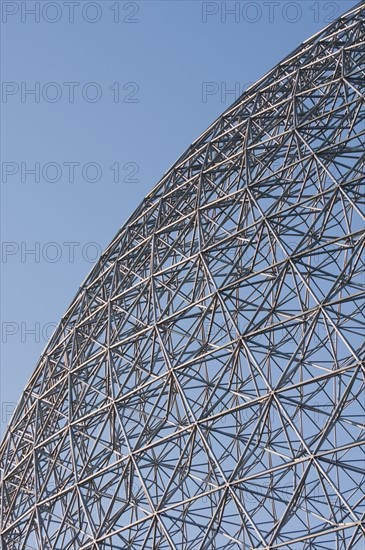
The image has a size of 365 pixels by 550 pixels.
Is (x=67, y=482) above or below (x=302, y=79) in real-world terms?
below

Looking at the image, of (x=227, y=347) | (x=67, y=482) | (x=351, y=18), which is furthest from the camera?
(x=351, y=18)

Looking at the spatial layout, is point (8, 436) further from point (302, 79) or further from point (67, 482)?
point (302, 79)

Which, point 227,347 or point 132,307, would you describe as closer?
point 227,347

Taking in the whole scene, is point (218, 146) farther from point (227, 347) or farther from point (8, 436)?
point (8, 436)

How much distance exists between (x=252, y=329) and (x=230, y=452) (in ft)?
32.7

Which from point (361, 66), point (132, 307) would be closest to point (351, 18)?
point (361, 66)

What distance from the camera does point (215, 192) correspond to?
33.8 m

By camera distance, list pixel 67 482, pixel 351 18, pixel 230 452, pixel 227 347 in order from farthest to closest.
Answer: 1. pixel 230 452
2. pixel 351 18
3. pixel 67 482
4. pixel 227 347

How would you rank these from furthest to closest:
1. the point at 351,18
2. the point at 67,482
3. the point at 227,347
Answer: the point at 351,18 → the point at 67,482 → the point at 227,347

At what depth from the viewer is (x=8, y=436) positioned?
38.6 metres

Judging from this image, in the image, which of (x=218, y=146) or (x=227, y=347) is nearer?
(x=227, y=347)

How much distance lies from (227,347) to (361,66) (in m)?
10.2

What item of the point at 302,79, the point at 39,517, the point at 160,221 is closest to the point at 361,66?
the point at 302,79

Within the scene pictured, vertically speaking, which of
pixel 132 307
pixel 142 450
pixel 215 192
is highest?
pixel 215 192
